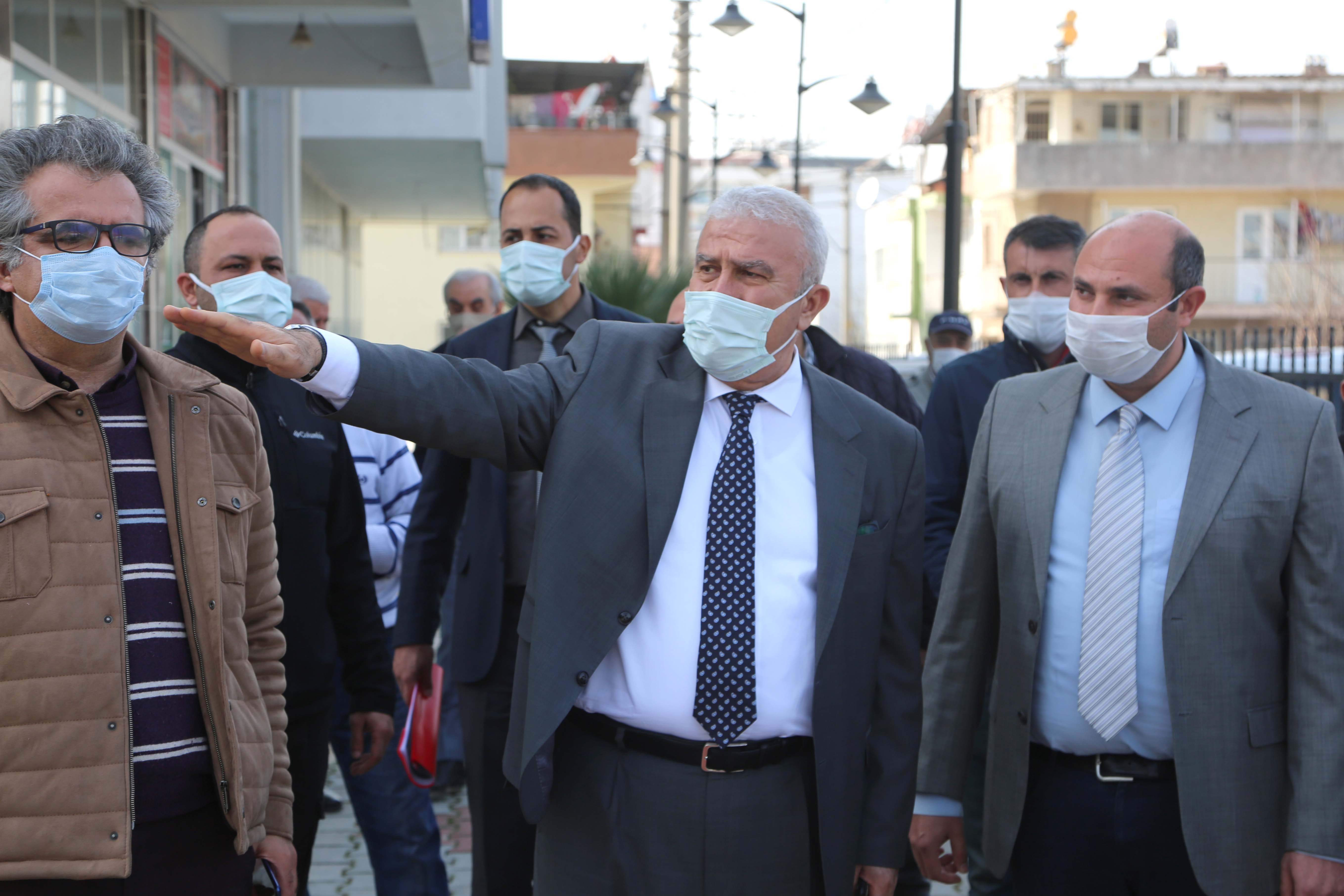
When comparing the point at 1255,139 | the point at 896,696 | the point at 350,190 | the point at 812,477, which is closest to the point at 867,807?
the point at 896,696

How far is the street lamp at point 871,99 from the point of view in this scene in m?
16.5

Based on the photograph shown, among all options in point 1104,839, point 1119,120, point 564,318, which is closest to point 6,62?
point 564,318

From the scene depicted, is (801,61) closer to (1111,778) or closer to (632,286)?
(632,286)

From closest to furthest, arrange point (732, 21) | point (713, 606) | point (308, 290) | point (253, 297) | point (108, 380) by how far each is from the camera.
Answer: point (108, 380) → point (713, 606) → point (253, 297) → point (308, 290) → point (732, 21)

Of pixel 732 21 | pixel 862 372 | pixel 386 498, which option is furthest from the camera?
pixel 732 21

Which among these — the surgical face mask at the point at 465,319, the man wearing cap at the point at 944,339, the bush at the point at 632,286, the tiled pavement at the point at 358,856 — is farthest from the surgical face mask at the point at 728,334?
the bush at the point at 632,286

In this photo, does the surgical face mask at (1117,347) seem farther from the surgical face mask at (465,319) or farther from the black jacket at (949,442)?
the surgical face mask at (465,319)

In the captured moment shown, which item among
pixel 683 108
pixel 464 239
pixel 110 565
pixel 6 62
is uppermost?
pixel 683 108

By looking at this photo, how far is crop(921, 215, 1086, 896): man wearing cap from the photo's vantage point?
4547 mm

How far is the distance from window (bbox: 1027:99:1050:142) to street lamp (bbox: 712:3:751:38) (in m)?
30.2

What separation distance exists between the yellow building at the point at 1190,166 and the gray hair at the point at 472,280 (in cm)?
3684

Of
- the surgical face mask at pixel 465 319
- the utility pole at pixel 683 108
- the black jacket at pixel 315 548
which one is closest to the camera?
the black jacket at pixel 315 548

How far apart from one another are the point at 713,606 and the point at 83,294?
1.42 meters

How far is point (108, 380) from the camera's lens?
2.63 meters
